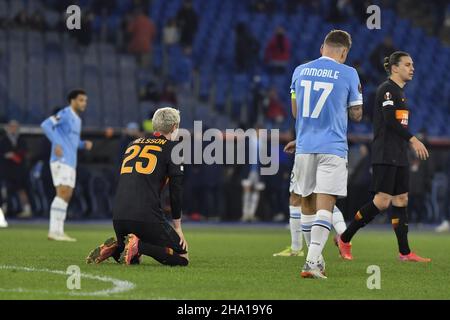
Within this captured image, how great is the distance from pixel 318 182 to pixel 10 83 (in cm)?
1704

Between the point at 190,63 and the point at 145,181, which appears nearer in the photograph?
the point at 145,181

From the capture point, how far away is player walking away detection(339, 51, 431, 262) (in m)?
12.8

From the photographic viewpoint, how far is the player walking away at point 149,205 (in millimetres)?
11203

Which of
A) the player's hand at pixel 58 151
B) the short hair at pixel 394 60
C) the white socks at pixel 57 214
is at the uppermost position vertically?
the short hair at pixel 394 60

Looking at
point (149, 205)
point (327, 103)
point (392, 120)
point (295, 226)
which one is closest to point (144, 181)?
point (149, 205)

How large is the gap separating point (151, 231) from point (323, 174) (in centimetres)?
197

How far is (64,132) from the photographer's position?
16.9 metres

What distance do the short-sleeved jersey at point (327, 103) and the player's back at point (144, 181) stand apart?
157 centimetres

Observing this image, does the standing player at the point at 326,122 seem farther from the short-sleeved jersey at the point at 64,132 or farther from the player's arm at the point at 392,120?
the short-sleeved jersey at the point at 64,132

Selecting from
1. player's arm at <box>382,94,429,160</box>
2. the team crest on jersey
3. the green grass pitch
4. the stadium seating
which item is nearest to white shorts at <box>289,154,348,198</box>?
the green grass pitch

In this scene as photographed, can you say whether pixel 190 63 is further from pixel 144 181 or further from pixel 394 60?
pixel 144 181

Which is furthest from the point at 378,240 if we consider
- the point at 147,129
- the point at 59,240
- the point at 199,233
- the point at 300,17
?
the point at 300,17

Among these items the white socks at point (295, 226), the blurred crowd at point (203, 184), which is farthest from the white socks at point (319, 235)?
the blurred crowd at point (203, 184)
